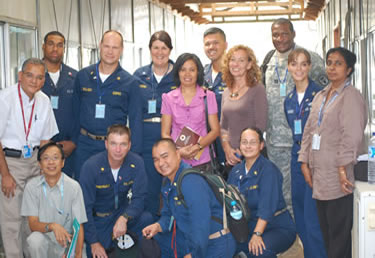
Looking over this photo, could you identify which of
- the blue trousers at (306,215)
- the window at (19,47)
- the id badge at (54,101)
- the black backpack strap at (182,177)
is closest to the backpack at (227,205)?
the black backpack strap at (182,177)

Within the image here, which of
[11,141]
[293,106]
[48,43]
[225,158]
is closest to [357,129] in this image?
[293,106]

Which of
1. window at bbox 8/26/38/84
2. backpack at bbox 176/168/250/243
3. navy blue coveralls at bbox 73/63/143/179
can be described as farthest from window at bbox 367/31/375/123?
window at bbox 8/26/38/84

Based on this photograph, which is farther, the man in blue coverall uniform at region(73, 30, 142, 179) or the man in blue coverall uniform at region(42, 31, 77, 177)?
the man in blue coverall uniform at region(42, 31, 77, 177)

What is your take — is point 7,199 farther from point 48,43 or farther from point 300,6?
point 300,6

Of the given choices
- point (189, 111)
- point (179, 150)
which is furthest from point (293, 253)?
point (189, 111)

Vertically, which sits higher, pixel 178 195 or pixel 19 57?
pixel 19 57

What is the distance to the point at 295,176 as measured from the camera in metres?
3.67

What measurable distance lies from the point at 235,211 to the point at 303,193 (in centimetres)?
82

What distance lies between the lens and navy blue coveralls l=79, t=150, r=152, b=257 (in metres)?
3.51

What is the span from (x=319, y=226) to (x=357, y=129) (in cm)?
80

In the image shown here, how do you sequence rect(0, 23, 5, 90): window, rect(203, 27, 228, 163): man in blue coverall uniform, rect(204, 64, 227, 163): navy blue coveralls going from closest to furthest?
rect(204, 64, 227, 163): navy blue coveralls
rect(203, 27, 228, 163): man in blue coverall uniform
rect(0, 23, 5, 90): window

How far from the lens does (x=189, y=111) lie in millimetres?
3869

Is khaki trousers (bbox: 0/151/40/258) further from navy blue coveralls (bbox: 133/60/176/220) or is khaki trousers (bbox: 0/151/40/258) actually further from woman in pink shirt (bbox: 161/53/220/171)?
woman in pink shirt (bbox: 161/53/220/171)

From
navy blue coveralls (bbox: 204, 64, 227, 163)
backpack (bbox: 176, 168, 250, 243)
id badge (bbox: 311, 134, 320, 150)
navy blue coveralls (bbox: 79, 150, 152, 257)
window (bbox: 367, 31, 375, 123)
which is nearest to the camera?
backpack (bbox: 176, 168, 250, 243)
